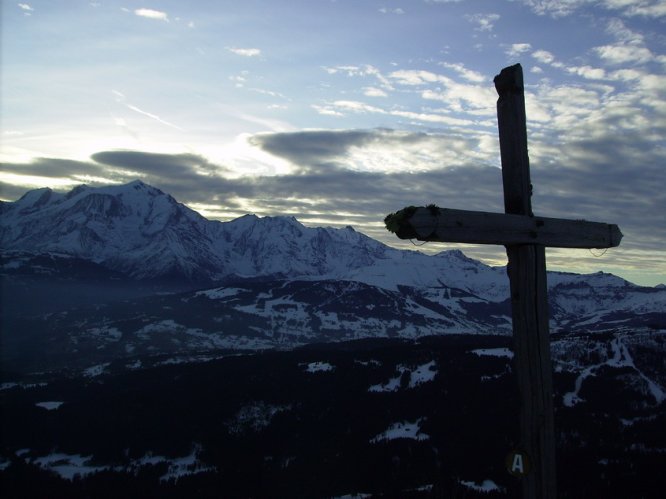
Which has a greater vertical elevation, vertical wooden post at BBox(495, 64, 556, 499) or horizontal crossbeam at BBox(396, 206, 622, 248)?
horizontal crossbeam at BBox(396, 206, 622, 248)

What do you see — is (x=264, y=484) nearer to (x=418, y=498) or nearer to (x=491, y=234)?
(x=418, y=498)

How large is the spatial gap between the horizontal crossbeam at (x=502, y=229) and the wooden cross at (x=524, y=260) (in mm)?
12

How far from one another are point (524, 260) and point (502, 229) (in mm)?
588

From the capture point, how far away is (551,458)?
6945 millimetres

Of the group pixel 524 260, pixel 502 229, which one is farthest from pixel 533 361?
pixel 502 229

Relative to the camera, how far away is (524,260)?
711 cm

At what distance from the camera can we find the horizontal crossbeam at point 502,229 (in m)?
6.10

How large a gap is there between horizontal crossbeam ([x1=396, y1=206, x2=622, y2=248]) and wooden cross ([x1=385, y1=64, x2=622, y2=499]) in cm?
1

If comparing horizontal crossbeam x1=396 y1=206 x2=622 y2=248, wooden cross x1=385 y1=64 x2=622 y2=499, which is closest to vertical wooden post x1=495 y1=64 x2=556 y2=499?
wooden cross x1=385 y1=64 x2=622 y2=499

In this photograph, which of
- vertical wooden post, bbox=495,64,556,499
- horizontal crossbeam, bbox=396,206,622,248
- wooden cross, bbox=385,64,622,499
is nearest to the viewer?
horizontal crossbeam, bbox=396,206,622,248

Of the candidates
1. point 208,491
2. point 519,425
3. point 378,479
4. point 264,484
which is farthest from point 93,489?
point 519,425

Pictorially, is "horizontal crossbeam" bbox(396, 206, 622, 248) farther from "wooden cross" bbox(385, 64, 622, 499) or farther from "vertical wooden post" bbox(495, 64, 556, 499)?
"vertical wooden post" bbox(495, 64, 556, 499)

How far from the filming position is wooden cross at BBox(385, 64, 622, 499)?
672 centimetres

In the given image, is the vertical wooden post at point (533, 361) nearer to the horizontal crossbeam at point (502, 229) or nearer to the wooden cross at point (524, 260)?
the wooden cross at point (524, 260)
